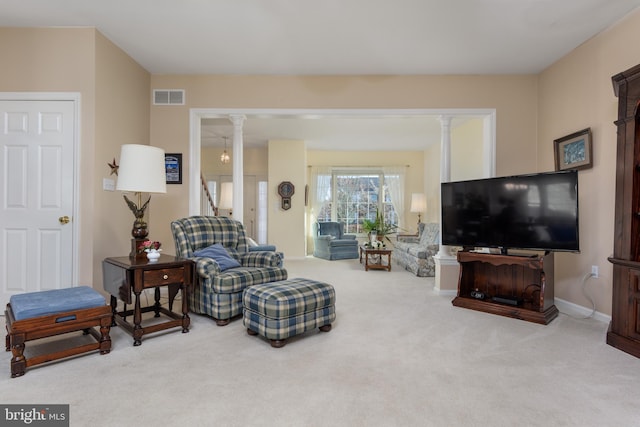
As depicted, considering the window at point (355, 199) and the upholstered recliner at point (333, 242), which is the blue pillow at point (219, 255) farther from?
the window at point (355, 199)

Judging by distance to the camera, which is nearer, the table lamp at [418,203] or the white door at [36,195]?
the white door at [36,195]

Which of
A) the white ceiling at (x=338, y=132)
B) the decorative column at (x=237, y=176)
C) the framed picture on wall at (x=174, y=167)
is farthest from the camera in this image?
the white ceiling at (x=338, y=132)

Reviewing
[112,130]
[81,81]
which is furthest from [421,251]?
[81,81]

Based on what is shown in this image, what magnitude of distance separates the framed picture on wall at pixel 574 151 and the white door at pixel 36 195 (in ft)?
16.5

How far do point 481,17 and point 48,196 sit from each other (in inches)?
170

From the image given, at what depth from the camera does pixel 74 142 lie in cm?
333

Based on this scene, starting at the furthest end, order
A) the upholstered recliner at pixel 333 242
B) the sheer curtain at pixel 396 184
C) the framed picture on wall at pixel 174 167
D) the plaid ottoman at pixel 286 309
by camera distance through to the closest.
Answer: the sheer curtain at pixel 396 184 → the upholstered recliner at pixel 333 242 → the framed picture on wall at pixel 174 167 → the plaid ottoman at pixel 286 309

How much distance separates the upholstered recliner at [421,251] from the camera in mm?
5715

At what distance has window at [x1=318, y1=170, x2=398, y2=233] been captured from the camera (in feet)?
29.2

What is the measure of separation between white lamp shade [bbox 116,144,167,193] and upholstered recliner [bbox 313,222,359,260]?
5105 mm

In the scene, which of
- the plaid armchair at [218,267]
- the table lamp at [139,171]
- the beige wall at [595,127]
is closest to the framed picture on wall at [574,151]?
the beige wall at [595,127]

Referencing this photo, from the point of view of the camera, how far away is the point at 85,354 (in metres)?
2.45

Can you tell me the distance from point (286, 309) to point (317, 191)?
6320mm

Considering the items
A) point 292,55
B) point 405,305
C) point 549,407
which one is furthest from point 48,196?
point 549,407
